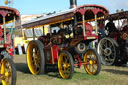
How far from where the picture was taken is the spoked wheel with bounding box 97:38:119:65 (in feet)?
26.8

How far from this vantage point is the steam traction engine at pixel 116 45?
8.07m

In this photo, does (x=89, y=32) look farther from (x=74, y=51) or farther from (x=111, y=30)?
(x=111, y=30)

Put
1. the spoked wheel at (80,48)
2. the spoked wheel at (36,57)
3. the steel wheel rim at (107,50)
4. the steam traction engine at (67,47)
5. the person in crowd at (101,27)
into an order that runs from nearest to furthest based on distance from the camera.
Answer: the steam traction engine at (67,47)
the spoked wheel at (80,48)
the spoked wheel at (36,57)
the steel wheel rim at (107,50)
the person in crowd at (101,27)

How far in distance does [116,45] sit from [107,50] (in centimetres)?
58

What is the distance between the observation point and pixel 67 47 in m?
6.50

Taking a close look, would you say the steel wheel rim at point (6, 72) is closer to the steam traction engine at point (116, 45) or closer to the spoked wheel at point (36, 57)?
the spoked wheel at point (36, 57)

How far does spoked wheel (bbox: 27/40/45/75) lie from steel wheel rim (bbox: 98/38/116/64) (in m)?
2.91

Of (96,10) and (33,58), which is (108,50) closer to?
(96,10)

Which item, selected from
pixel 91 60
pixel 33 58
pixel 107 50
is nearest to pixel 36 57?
pixel 33 58

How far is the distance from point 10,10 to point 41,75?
218cm

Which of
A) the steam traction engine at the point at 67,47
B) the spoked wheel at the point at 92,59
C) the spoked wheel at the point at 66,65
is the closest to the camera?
the spoked wheel at the point at 66,65

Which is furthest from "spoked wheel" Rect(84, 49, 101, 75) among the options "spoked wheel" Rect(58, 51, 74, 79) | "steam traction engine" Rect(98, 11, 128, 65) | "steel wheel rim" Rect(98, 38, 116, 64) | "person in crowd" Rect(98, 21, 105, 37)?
"person in crowd" Rect(98, 21, 105, 37)

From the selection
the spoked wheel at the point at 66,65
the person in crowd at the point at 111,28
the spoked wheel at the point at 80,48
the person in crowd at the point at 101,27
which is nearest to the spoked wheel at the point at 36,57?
the spoked wheel at the point at 66,65

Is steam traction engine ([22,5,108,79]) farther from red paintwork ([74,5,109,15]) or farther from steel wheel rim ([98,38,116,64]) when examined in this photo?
steel wheel rim ([98,38,116,64])
